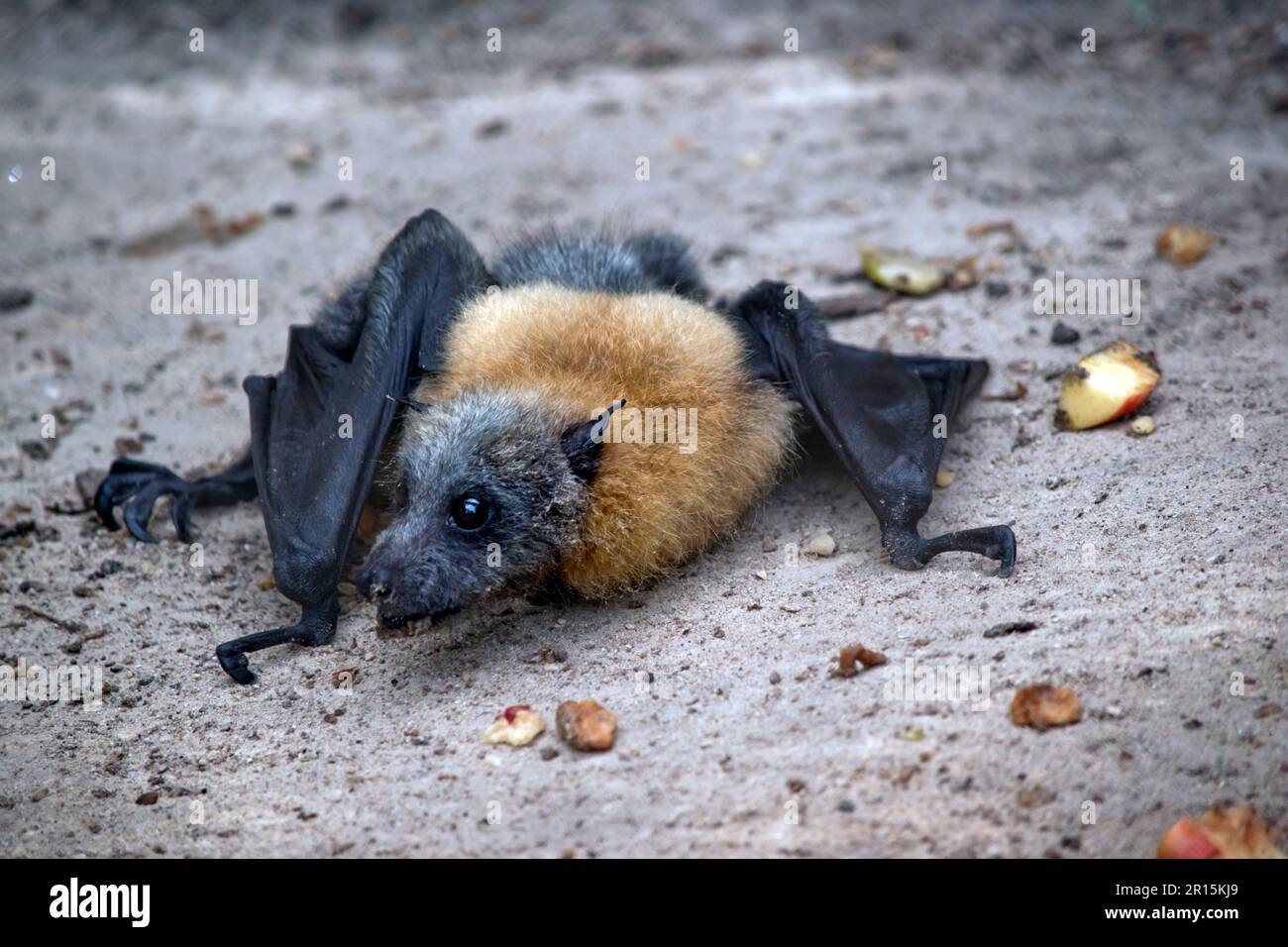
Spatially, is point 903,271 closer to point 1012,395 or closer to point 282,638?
point 1012,395

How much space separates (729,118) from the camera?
336 inches

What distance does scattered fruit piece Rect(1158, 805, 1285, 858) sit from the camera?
108 inches

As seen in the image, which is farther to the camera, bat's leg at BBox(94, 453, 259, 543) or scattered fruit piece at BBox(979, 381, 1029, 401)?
scattered fruit piece at BBox(979, 381, 1029, 401)

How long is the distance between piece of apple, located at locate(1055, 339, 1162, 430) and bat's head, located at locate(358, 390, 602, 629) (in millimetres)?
2098

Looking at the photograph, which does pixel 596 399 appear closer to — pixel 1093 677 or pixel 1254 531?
pixel 1093 677

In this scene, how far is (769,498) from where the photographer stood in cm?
485

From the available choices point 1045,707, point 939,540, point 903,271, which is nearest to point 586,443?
point 939,540

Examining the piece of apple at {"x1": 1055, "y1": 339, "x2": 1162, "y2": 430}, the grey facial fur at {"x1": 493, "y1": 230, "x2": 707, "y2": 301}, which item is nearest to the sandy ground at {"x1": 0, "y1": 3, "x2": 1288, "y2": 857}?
the piece of apple at {"x1": 1055, "y1": 339, "x2": 1162, "y2": 430}

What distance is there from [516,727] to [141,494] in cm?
251

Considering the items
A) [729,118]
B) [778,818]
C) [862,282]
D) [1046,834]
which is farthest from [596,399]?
[729,118]

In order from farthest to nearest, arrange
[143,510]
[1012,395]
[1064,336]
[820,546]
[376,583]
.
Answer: [1064,336] → [1012,395] → [143,510] → [820,546] → [376,583]

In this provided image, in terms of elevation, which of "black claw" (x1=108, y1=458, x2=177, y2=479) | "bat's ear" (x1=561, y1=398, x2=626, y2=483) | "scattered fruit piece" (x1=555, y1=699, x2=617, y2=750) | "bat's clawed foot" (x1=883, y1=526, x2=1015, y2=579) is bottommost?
"scattered fruit piece" (x1=555, y1=699, x2=617, y2=750)

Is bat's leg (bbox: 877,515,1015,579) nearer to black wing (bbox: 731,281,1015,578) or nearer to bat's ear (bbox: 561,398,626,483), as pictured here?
black wing (bbox: 731,281,1015,578)

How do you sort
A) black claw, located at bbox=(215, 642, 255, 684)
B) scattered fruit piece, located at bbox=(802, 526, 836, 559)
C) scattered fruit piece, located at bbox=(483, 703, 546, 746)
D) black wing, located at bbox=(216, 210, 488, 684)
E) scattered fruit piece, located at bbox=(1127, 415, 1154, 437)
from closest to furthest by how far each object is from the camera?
scattered fruit piece, located at bbox=(483, 703, 546, 746), black claw, located at bbox=(215, 642, 255, 684), black wing, located at bbox=(216, 210, 488, 684), scattered fruit piece, located at bbox=(802, 526, 836, 559), scattered fruit piece, located at bbox=(1127, 415, 1154, 437)
